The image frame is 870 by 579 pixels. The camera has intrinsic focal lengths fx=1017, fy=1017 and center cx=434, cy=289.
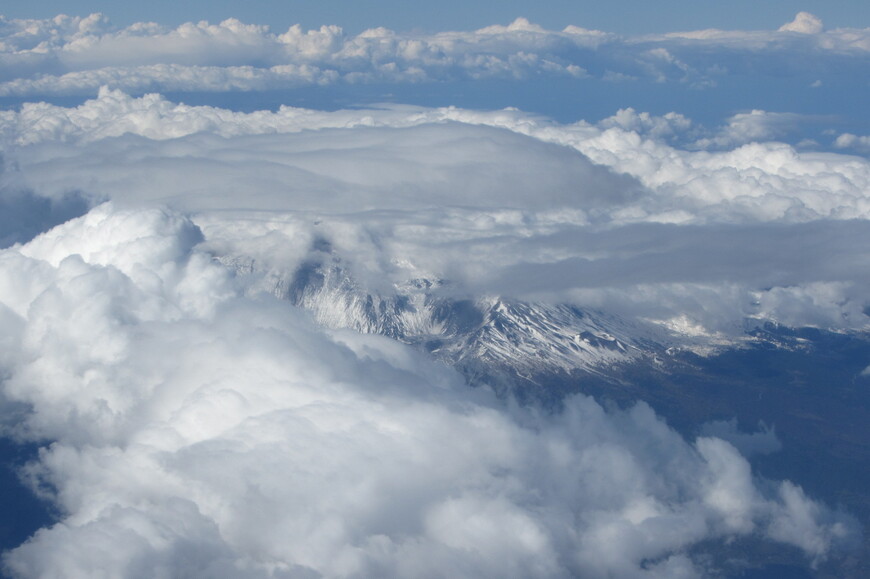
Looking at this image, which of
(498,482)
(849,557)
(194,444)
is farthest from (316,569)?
(849,557)

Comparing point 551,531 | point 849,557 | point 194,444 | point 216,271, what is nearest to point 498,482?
point 551,531

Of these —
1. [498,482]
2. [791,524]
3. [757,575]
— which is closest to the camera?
[498,482]

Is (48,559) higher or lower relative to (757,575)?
higher

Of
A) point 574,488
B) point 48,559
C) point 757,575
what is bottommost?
point 757,575

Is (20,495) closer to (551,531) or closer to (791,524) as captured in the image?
(551,531)

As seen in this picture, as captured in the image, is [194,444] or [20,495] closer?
[194,444]

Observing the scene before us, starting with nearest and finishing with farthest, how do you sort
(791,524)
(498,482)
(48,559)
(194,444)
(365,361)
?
(48,559) < (194,444) < (498,482) < (365,361) < (791,524)

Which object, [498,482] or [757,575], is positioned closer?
[498,482]

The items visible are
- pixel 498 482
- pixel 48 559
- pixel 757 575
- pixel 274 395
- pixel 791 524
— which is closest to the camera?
pixel 48 559

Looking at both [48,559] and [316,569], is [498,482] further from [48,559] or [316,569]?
[48,559]
